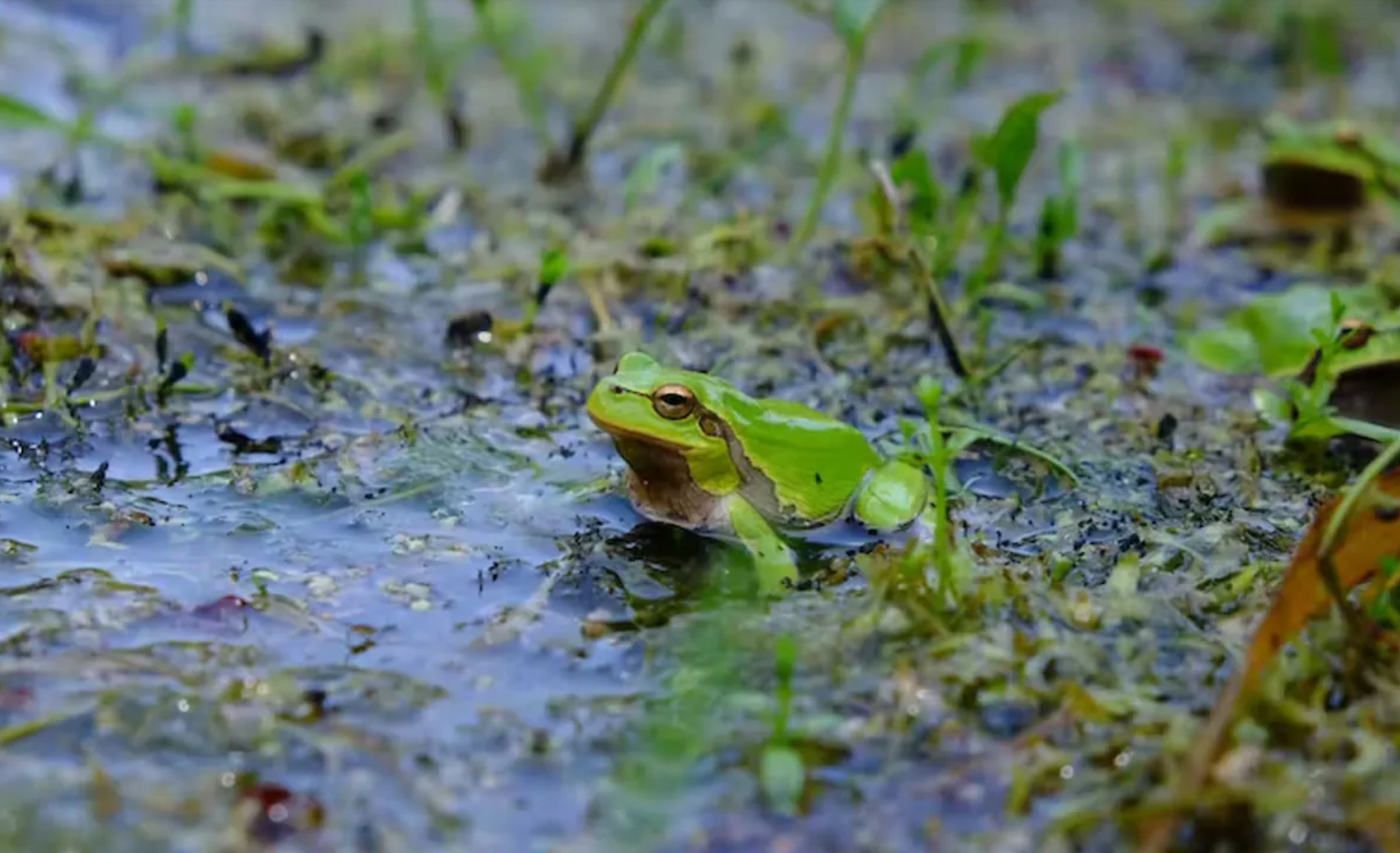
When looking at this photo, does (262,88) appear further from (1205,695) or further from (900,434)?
(1205,695)

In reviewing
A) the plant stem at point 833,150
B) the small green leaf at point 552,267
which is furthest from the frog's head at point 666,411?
the plant stem at point 833,150

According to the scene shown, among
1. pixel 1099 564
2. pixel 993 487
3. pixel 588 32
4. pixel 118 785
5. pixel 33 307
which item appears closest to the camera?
pixel 118 785

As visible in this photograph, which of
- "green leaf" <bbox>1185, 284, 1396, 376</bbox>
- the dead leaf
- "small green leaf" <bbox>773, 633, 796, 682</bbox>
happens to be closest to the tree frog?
"small green leaf" <bbox>773, 633, 796, 682</bbox>

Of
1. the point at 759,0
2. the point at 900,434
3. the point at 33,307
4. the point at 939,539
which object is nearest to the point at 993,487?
the point at 900,434

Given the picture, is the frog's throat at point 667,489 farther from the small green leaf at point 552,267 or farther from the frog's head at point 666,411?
the small green leaf at point 552,267

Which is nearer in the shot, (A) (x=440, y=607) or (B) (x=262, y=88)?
(A) (x=440, y=607)

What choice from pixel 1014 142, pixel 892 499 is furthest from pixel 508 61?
pixel 892 499

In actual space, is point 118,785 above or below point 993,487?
above

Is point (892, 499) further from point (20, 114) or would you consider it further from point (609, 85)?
point (20, 114)
